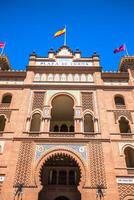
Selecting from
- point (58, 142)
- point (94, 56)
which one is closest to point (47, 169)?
point (58, 142)

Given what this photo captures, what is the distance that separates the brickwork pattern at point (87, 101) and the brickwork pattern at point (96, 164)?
143 inches

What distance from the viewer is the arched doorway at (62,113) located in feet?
66.4

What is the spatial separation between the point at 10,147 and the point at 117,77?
1219cm

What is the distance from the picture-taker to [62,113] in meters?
21.2

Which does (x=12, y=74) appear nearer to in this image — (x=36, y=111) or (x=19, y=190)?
(x=36, y=111)

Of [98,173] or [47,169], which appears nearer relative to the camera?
[98,173]

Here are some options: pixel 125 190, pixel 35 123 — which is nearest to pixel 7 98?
pixel 35 123

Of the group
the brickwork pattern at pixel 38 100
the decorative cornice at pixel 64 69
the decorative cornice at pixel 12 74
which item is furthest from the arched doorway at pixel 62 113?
the decorative cornice at pixel 12 74

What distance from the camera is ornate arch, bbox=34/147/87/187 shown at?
48.1ft

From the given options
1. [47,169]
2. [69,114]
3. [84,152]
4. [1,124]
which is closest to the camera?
[84,152]

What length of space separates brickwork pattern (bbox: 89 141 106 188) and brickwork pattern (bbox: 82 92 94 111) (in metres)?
3.63

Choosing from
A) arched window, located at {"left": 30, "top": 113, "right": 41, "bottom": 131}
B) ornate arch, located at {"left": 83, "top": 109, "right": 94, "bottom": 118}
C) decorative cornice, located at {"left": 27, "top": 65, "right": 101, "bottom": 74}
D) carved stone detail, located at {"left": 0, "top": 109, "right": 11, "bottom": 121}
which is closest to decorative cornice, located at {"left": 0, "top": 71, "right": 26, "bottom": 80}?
decorative cornice, located at {"left": 27, "top": 65, "right": 101, "bottom": 74}

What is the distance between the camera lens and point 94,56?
23.1 metres

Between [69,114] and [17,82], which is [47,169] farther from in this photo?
[17,82]
